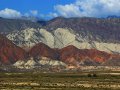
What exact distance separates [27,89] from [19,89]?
1795mm

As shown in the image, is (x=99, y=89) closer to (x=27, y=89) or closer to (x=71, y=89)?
(x=71, y=89)

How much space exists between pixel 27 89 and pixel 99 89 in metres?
16.3

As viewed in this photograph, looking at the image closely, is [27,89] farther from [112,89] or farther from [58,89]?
[112,89]

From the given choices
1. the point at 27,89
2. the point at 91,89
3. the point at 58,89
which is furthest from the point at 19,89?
the point at 91,89

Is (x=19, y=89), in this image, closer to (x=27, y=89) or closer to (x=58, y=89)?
(x=27, y=89)

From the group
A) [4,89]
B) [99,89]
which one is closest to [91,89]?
[99,89]

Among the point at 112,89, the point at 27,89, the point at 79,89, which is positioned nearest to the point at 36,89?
the point at 27,89

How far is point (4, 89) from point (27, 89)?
5079mm

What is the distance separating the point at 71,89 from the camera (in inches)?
3994

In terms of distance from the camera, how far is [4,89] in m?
98.1

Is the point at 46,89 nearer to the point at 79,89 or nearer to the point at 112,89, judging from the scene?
the point at 79,89

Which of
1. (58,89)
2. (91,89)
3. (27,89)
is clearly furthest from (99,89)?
(27,89)

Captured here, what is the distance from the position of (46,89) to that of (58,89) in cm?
266

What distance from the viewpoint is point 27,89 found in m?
99.8
